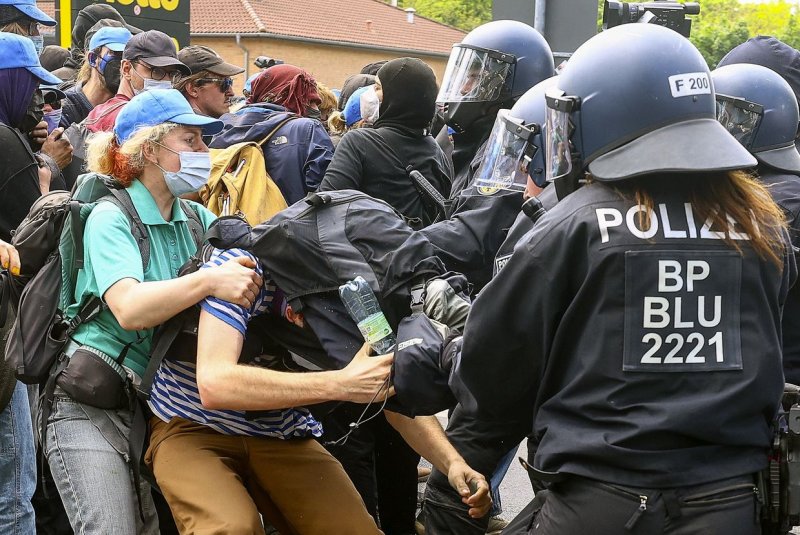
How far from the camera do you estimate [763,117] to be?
4.26 meters

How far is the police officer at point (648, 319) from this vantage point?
2332mm

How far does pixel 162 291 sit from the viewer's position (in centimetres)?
331

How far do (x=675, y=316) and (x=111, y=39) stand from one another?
16.8ft

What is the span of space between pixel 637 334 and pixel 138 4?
7301 mm

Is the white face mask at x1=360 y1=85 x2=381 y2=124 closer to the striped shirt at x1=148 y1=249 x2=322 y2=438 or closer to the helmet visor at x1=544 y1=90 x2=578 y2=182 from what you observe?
the striped shirt at x1=148 y1=249 x2=322 y2=438

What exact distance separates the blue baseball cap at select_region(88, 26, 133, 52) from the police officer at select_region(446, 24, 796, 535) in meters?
4.68

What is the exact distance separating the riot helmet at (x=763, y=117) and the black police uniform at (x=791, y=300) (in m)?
0.20

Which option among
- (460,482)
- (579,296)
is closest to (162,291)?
(460,482)

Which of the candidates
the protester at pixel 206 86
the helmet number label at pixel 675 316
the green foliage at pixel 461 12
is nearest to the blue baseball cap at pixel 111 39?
the protester at pixel 206 86

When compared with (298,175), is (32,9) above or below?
above

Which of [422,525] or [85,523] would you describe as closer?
[85,523]

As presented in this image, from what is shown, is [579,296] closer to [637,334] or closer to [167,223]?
[637,334]

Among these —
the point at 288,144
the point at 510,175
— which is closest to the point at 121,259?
the point at 510,175

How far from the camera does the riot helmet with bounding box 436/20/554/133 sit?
4898mm
